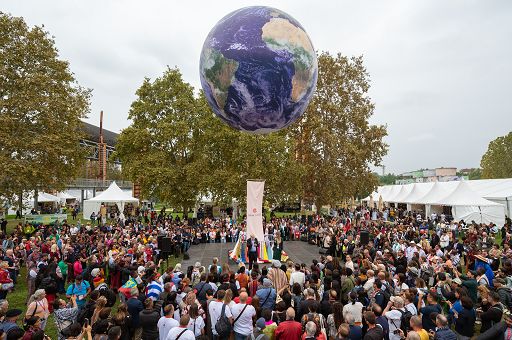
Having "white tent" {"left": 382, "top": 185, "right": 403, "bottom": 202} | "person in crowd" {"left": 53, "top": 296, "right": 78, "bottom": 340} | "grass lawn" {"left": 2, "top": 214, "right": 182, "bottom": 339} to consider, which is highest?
"white tent" {"left": 382, "top": 185, "right": 403, "bottom": 202}

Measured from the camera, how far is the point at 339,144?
33094 millimetres

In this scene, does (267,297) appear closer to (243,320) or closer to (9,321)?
(243,320)

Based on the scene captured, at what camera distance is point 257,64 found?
6641 millimetres

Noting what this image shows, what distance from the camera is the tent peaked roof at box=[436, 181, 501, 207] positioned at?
86.5 ft

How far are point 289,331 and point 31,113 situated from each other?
25299 millimetres

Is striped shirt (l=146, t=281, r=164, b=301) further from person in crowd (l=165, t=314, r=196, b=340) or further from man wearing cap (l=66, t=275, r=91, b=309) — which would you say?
person in crowd (l=165, t=314, r=196, b=340)

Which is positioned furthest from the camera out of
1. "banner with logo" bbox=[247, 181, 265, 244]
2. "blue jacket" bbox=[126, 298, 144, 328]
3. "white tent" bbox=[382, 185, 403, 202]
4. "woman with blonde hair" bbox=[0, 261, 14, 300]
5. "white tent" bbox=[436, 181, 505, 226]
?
"white tent" bbox=[382, 185, 403, 202]

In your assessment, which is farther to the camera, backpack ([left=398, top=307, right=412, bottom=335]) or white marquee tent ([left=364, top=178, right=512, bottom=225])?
white marquee tent ([left=364, top=178, right=512, bottom=225])

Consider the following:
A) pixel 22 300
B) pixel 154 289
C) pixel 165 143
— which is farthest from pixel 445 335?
pixel 165 143

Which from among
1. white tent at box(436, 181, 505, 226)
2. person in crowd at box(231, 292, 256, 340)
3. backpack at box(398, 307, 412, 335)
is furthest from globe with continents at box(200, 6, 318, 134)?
white tent at box(436, 181, 505, 226)

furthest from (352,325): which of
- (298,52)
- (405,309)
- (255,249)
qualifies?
(255,249)

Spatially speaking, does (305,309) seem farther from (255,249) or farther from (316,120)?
(316,120)

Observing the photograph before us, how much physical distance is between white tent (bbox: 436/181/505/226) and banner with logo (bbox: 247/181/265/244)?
1902 centimetres

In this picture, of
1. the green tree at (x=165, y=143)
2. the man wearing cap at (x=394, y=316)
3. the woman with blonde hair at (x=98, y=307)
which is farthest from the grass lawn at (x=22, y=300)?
the green tree at (x=165, y=143)
